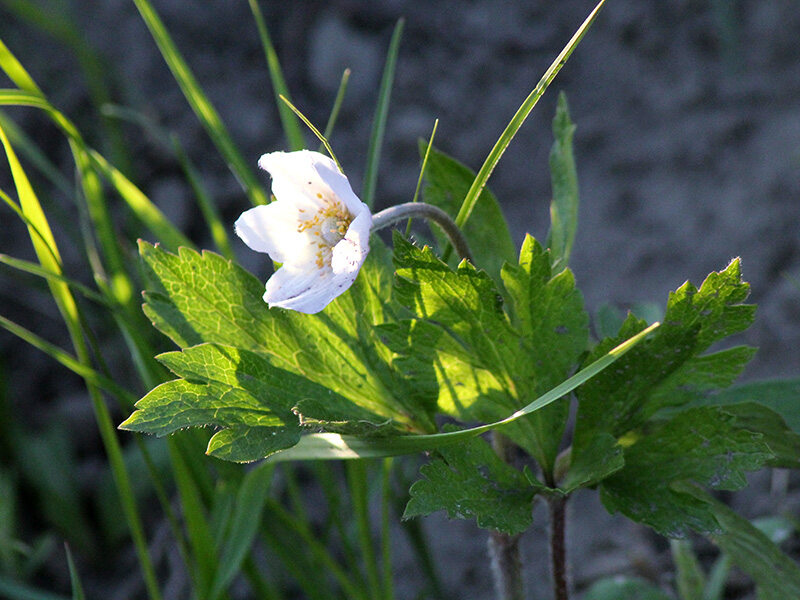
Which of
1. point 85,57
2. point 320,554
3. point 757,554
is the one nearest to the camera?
point 757,554

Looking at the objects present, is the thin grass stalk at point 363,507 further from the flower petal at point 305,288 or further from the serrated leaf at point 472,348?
the flower petal at point 305,288

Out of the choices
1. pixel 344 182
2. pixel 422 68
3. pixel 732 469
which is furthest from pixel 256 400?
pixel 422 68

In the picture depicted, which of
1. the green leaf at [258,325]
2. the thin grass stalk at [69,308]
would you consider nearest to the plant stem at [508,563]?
the green leaf at [258,325]

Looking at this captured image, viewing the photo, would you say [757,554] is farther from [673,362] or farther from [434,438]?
[434,438]

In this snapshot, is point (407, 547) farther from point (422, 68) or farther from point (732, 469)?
point (422, 68)

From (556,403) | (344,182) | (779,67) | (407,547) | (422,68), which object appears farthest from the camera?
(422,68)

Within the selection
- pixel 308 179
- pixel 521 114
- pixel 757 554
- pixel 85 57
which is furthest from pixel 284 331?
pixel 85 57

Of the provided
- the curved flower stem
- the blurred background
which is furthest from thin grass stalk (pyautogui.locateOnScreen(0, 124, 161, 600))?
the blurred background
